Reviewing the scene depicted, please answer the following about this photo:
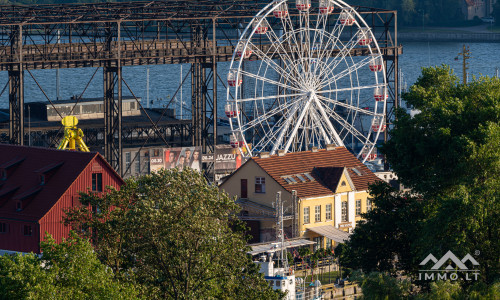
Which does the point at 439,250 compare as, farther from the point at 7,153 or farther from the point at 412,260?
the point at 7,153

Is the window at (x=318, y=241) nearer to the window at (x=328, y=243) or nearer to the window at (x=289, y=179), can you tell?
the window at (x=328, y=243)

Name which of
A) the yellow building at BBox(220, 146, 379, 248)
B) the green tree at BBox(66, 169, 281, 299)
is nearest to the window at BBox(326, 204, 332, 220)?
the yellow building at BBox(220, 146, 379, 248)

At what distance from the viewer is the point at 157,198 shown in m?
60.5

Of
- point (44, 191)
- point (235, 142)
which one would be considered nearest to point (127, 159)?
point (235, 142)

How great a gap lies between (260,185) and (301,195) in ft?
11.4

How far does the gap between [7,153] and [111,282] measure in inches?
1180

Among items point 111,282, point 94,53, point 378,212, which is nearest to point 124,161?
point 94,53

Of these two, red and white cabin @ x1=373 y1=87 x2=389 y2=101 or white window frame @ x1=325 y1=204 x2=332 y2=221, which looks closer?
white window frame @ x1=325 y1=204 x2=332 y2=221

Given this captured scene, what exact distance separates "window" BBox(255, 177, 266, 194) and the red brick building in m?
18.0

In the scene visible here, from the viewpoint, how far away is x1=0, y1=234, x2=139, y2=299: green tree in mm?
54781

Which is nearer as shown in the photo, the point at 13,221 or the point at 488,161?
the point at 488,161

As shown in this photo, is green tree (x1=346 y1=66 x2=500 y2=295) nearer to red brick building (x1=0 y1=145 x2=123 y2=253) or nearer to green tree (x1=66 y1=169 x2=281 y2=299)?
green tree (x1=66 y1=169 x2=281 y2=299)

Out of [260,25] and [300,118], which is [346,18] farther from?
[300,118]

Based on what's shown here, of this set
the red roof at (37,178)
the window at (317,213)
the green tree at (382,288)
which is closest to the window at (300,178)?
the window at (317,213)
